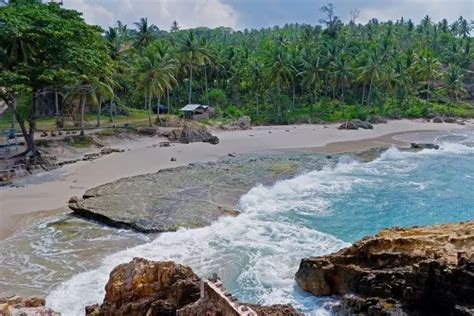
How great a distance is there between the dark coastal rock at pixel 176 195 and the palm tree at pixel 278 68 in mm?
30001

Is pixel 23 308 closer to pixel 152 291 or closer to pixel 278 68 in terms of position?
pixel 152 291

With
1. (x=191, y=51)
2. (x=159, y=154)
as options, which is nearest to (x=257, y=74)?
(x=191, y=51)

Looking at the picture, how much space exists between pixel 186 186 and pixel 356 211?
9525mm

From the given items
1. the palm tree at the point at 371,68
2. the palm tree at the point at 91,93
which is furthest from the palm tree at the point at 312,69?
the palm tree at the point at 91,93

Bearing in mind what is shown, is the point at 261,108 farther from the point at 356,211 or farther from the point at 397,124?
the point at 356,211

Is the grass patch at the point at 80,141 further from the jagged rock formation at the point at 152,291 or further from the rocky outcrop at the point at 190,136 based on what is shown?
the jagged rock formation at the point at 152,291

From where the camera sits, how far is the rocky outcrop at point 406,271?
11.1m

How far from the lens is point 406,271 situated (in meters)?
12.0

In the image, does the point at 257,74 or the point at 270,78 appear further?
the point at 257,74

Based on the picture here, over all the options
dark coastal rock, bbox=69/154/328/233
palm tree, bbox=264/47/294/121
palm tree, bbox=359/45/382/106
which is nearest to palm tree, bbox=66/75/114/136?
dark coastal rock, bbox=69/154/328/233

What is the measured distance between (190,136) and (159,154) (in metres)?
6.90

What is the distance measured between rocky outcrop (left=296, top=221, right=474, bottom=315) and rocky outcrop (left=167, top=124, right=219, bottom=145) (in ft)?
102

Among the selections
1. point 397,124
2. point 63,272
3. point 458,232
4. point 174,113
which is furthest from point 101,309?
point 397,124

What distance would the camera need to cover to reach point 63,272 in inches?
666
